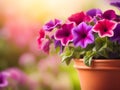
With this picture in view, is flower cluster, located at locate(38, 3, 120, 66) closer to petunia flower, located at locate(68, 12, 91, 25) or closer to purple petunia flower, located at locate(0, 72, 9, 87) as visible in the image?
petunia flower, located at locate(68, 12, 91, 25)

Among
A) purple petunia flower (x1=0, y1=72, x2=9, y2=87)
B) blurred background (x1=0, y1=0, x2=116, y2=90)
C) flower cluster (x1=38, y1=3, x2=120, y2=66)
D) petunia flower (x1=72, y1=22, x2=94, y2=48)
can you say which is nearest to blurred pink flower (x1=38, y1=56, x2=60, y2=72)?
blurred background (x1=0, y1=0, x2=116, y2=90)

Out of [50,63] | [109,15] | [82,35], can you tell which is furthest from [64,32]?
[50,63]

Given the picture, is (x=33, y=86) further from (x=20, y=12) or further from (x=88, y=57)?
(x=88, y=57)

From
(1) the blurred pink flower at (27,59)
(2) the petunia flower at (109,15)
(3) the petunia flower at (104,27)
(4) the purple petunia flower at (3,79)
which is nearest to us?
(3) the petunia flower at (104,27)

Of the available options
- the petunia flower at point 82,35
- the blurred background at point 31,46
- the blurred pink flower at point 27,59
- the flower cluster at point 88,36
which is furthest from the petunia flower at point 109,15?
the blurred pink flower at point 27,59

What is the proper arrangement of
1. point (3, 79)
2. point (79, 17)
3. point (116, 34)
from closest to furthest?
1. point (116, 34)
2. point (79, 17)
3. point (3, 79)

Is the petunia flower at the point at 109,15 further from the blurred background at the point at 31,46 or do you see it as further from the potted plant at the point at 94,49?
the blurred background at the point at 31,46

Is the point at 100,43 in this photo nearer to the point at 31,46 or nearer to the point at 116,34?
the point at 116,34
